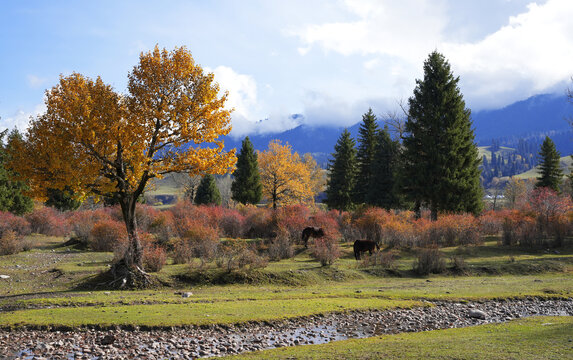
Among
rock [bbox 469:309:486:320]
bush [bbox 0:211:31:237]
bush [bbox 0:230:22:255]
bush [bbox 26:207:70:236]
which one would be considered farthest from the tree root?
bush [bbox 26:207:70:236]

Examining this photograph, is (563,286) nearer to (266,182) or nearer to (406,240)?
(406,240)

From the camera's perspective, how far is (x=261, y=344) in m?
9.54

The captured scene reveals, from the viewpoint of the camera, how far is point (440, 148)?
35625 mm

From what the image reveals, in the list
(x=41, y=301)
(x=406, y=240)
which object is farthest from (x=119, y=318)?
(x=406, y=240)

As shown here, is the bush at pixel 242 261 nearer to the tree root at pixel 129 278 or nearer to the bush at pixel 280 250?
the tree root at pixel 129 278

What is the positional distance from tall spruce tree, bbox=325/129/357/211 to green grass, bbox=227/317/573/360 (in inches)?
1533

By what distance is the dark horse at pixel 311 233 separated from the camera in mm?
26625

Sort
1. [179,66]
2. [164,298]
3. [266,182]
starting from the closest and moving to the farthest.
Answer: [164,298] < [179,66] < [266,182]

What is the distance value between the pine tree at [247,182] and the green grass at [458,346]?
45.5 metres

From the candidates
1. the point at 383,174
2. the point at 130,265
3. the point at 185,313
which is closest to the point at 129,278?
the point at 130,265

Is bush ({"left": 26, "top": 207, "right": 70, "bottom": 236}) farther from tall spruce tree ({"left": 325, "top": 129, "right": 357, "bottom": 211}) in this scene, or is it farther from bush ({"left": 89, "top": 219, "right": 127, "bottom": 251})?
tall spruce tree ({"left": 325, "top": 129, "right": 357, "bottom": 211})

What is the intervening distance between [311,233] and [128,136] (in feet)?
50.6

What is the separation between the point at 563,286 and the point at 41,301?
20.2 m

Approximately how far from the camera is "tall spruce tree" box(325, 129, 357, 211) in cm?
4922
